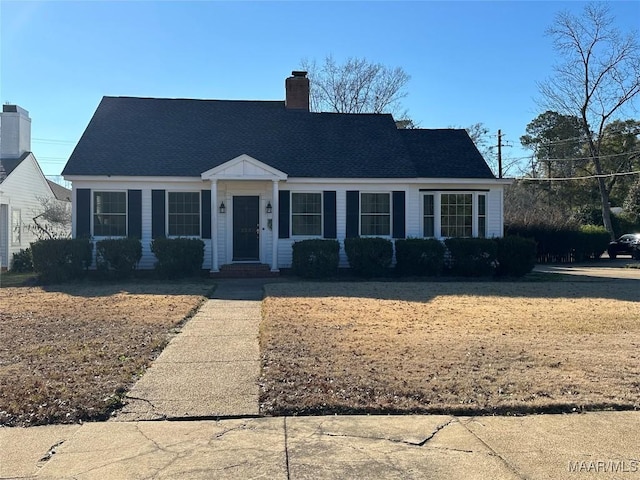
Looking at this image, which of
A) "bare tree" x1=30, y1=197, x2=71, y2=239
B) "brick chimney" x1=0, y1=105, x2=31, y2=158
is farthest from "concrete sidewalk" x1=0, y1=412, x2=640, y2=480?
"brick chimney" x1=0, y1=105, x2=31, y2=158

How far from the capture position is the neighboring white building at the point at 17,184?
71.0 ft

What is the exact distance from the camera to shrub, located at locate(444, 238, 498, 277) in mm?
16234

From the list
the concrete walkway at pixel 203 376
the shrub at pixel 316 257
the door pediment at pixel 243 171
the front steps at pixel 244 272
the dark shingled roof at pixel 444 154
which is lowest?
the concrete walkway at pixel 203 376

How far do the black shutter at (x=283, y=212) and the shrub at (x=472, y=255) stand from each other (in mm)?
4829

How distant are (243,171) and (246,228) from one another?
6.61ft

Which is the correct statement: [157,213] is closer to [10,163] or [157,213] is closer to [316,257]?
[316,257]

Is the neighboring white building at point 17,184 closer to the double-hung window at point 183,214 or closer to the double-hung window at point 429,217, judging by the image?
the double-hung window at point 183,214

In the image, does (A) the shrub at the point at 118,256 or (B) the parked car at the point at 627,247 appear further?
(B) the parked car at the point at 627,247

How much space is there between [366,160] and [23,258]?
12.2 metres

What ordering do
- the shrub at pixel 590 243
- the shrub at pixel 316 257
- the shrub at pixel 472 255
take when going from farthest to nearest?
1. the shrub at pixel 590 243
2. the shrub at pixel 472 255
3. the shrub at pixel 316 257

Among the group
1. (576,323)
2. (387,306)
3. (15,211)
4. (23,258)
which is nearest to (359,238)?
(387,306)

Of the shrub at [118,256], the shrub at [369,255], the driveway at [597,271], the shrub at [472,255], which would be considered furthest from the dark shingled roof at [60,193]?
the driveway at [597,271]

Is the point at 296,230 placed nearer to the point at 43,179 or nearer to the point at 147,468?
the point at 147,468

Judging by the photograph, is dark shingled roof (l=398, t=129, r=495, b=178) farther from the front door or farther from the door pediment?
the front door
